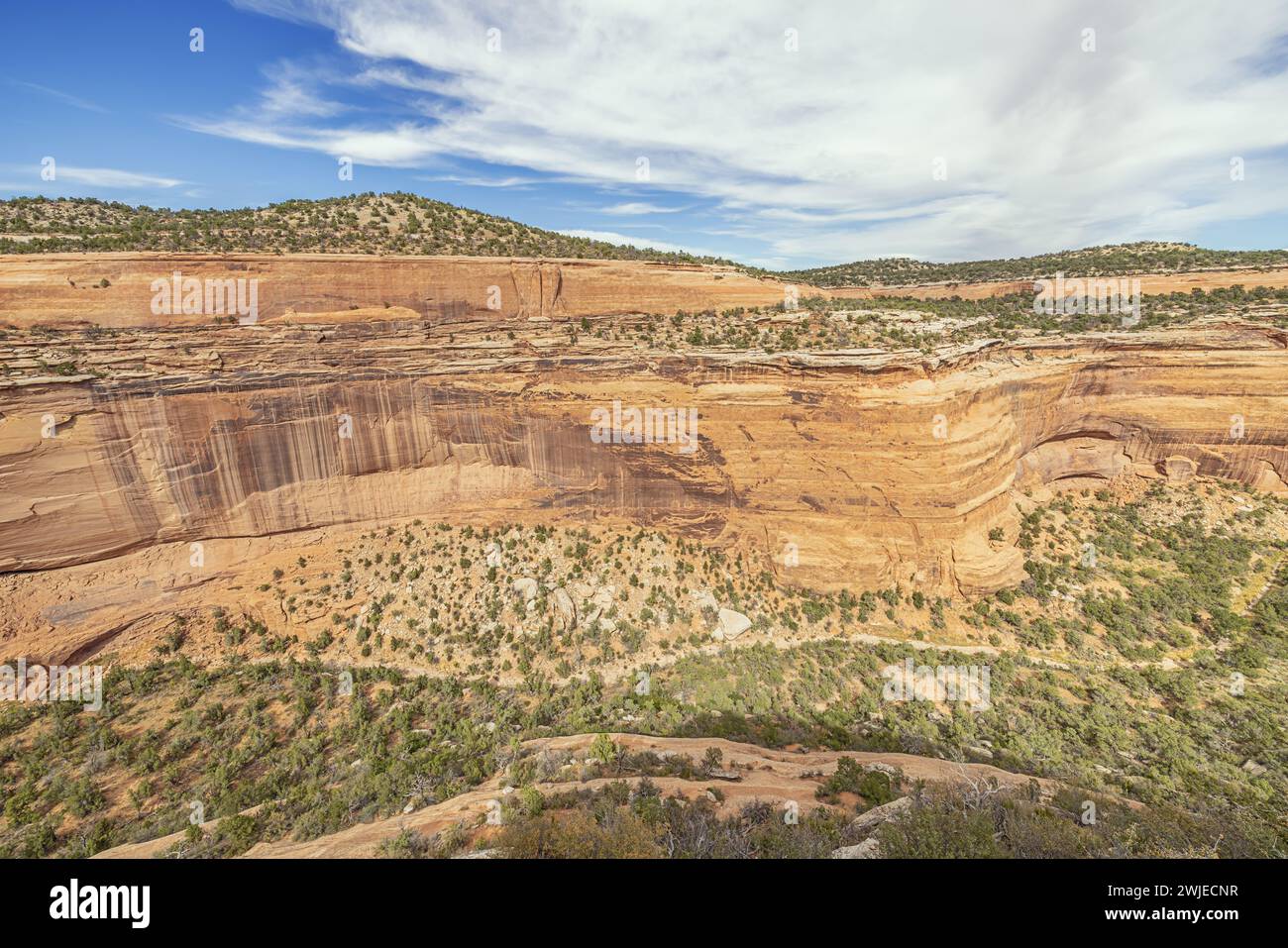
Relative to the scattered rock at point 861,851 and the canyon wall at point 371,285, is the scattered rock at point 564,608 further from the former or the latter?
the canyon wall at point 371,285

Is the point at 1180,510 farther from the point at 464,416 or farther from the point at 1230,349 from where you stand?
the point at 464,416

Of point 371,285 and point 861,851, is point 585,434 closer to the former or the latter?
point 371,285

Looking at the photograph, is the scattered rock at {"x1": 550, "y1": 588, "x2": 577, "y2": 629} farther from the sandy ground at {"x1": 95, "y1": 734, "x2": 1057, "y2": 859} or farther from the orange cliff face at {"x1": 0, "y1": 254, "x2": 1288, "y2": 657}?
the sandy ground at {"x1": 95, "y1": 734, "x2": 1057, "y2": 859}

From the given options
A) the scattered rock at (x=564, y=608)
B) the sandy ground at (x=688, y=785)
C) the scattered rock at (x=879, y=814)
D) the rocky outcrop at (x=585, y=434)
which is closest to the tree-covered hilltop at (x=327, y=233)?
the rocky outcrop at (x=585, y=434)

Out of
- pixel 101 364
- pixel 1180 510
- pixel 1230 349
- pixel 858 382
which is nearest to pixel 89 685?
pixel 101 364

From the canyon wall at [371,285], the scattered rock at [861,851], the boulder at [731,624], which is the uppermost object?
the canyon wall at [371,285]

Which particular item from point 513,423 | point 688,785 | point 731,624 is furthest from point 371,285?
point 688,785
